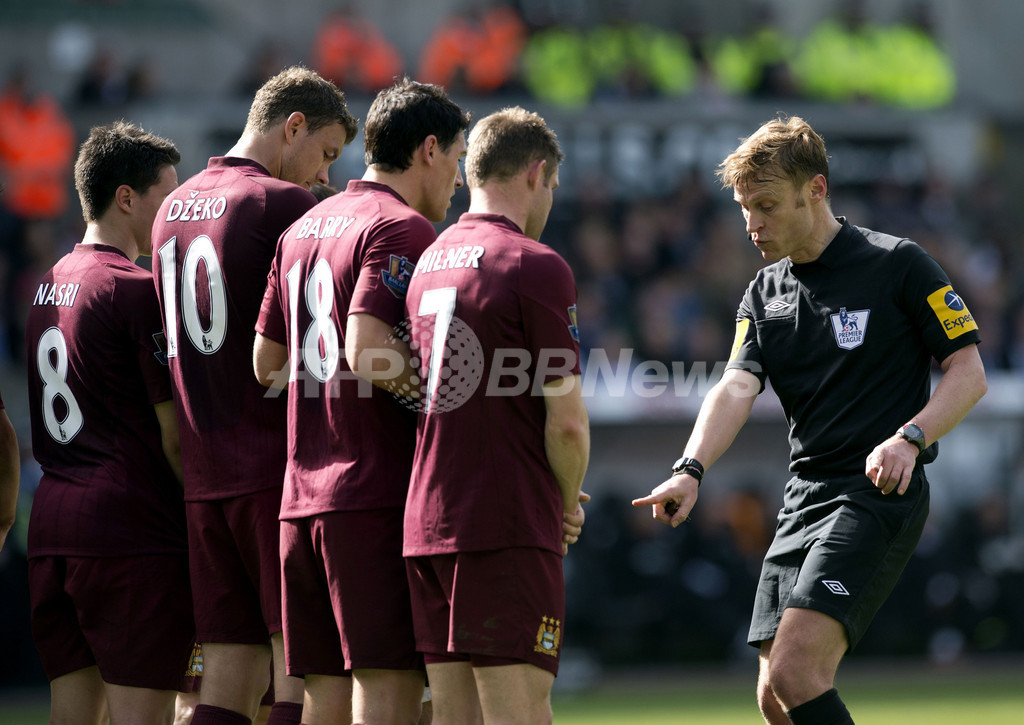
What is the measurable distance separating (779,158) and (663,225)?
34.3ft

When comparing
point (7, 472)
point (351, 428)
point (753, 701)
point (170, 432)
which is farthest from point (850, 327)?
point (753, 701)

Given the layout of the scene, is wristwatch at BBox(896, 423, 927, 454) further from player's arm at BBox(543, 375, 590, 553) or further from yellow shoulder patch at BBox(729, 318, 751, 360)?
player's arm at BBox(543, 375, 590, 553)

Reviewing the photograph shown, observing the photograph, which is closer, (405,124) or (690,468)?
(405,124)

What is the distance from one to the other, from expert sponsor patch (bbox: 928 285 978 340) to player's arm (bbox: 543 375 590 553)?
148 cm

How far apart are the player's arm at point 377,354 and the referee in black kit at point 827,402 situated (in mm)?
1013

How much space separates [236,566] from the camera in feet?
15.2

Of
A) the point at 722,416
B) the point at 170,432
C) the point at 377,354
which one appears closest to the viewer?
the point at 377,354

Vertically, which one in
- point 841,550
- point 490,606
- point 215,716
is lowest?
point 215,716

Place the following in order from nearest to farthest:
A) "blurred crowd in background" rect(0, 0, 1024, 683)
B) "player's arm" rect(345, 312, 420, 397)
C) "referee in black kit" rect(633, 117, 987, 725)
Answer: "player's arm" rect(345, 312, 420, 397) → "referee in black kit" rect(633, 117, 987, 725) → "blurred crowd in background" rect(0, 0, 1024, 683)

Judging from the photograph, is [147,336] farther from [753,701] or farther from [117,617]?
[753,701]

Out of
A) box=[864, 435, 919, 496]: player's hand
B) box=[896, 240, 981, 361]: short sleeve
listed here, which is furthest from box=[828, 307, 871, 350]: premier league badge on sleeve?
box=[864, 435, 919, 496]: player's hand

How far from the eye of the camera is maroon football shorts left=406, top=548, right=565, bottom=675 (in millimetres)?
3973

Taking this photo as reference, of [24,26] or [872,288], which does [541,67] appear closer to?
[24,26]

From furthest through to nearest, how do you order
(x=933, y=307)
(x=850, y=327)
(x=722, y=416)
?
(x=722, y=416)
(x=850, y=327)
(x=933, y=307)
